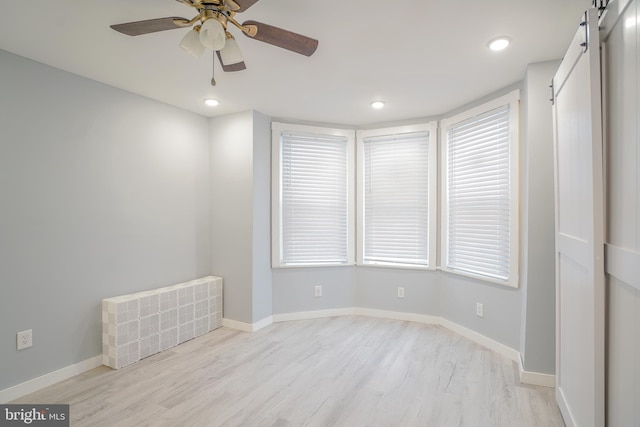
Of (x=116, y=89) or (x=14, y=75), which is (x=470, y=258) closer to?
(x=116, y=89)

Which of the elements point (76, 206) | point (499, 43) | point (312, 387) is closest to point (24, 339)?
point (76, 206)

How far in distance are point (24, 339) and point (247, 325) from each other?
1902 millimetres

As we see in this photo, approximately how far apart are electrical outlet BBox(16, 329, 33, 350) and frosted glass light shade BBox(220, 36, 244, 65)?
2473 mm

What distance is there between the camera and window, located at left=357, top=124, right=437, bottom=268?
385cm

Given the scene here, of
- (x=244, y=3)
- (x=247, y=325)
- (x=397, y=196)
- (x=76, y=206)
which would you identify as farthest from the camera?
(x=397, y=196)

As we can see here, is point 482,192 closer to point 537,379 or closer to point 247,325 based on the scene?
point 537,379

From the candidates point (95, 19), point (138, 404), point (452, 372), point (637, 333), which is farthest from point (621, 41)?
point (138, 404)

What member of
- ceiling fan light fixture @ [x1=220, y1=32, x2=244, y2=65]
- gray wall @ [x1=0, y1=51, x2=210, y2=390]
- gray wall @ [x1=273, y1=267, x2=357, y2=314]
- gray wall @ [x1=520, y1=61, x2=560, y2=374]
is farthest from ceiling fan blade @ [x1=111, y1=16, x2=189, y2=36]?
gray wall @ [x1=273, y1=267, x2=357, y2=314]

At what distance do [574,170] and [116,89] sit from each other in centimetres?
362

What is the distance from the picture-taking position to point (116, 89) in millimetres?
3002

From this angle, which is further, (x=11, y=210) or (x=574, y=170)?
(x=11, y=210)

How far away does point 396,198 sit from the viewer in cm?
402

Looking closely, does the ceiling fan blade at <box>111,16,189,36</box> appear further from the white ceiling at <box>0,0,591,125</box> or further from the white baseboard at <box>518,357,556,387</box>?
the white baseboard at <box>518,357,556,387</box>

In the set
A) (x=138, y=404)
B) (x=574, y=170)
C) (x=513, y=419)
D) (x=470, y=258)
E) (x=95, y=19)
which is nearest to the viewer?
(x=574, y=170)
